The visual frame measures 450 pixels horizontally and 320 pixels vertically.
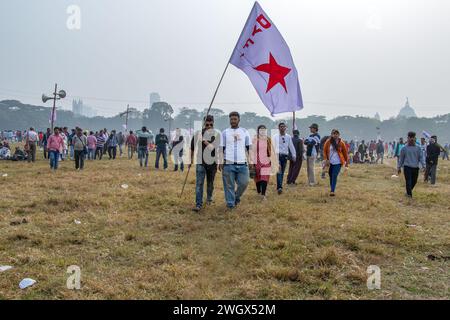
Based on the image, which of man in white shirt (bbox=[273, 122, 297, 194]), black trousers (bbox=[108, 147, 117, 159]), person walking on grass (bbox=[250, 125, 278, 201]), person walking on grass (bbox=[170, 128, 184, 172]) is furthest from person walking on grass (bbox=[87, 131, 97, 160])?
person walking on grass (bbox=[250, 125, 278, 201])

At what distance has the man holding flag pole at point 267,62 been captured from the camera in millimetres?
7418

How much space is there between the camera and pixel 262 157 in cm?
834

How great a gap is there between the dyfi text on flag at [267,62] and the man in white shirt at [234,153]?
2.84ft

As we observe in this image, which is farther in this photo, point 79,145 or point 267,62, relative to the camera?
point 79,145

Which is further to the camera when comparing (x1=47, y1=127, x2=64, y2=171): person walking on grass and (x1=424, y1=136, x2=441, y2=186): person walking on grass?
(x1=47, y1=127, x2=64, y2=171): person walking on grass

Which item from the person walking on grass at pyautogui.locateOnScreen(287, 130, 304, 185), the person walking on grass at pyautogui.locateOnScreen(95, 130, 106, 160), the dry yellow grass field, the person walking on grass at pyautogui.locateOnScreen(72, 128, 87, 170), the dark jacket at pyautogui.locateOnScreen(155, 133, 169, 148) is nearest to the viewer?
the dry yellow grass field

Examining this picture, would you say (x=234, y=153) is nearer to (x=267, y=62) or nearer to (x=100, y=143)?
(x=267, y=62)

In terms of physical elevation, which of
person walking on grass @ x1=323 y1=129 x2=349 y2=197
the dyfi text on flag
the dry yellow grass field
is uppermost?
the dyfi text on flag

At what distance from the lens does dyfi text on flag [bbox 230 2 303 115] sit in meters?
7.42

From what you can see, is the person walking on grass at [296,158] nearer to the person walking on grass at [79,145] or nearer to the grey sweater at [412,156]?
→ the grey sweater at [412,156]

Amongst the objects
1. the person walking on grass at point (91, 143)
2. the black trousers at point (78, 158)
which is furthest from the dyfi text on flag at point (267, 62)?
the person walking on grass at point (91, 143)

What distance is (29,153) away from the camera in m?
17.7

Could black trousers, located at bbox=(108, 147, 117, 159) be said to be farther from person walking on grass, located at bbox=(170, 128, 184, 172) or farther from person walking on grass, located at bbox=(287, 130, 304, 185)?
person walking on grass, located at bbox=(287, 130, 304, 185)

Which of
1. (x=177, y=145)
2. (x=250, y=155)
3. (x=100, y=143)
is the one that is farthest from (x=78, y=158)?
(x=250, y=155)
